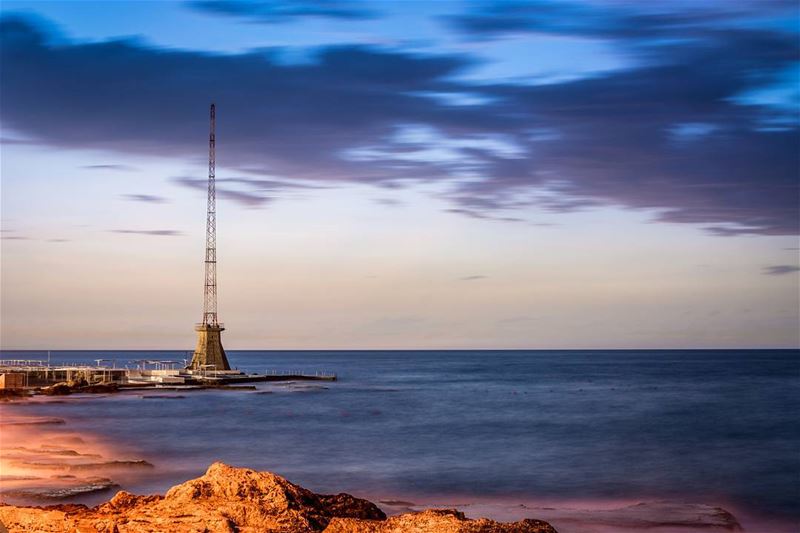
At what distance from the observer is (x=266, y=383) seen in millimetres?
109812

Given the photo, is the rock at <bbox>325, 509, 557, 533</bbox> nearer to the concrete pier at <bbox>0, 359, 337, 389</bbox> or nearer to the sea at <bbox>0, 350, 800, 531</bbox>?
the sea at <bbox>0, 350, 800, 531</bbox>

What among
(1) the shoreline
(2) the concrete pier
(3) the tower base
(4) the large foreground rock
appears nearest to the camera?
(4) the large foreground rock

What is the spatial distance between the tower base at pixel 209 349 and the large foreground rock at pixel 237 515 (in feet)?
278

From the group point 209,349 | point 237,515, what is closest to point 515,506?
point 237,515

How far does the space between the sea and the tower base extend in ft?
30.6

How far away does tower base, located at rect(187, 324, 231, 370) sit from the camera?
3868 inches

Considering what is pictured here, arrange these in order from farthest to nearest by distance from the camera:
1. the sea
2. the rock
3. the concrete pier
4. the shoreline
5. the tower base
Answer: the tower base, the concrete pier, the sea, the shoreline, the rock

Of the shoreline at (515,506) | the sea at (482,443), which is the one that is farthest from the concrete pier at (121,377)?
the shoreline at (515,506)

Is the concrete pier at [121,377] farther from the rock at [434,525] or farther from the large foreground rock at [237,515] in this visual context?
the rock at [434,525]

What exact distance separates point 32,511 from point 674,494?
87.4 feet

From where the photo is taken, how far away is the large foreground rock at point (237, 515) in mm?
12539

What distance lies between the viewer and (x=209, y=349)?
102438 millimetres

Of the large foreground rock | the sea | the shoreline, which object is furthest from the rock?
the sea

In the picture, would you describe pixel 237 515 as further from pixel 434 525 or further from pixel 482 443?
pixel 482 443
